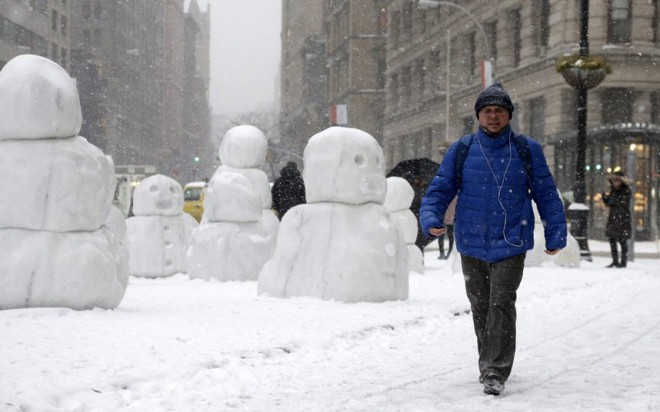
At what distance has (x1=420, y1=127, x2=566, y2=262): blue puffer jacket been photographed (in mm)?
6414

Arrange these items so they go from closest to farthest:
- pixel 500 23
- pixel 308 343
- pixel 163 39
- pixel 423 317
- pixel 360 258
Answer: pixel 308 343 → pixel 423 317 → pixel 360 258 → pixel 500 23 → pixel 163 39

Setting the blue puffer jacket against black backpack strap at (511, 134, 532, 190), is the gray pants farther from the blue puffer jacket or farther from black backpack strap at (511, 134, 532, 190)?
black backpack strap at (511, 134, 532, 190)

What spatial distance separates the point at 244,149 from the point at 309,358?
9234mm

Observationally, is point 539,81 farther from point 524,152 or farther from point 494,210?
point 494,210

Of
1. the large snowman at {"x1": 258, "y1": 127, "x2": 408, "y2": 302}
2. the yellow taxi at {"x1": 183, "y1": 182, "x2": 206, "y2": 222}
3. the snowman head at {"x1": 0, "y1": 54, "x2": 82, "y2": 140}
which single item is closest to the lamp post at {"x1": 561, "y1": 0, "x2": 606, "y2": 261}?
the large snowman at {"x1": 258, "y1": 127, "x2": 408, "y2": 302}

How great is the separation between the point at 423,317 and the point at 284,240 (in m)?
2.13

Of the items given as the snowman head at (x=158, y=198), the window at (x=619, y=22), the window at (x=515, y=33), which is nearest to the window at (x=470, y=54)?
the window at (x=515, y=33)

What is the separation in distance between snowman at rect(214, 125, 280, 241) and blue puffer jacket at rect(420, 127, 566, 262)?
32.7 feet

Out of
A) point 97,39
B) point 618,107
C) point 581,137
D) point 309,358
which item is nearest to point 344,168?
point 309,358

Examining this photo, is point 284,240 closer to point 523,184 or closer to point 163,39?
point 523,184

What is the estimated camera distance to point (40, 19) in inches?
2891

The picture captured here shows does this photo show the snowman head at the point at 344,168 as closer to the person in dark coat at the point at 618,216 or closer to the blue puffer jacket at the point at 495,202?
the blue puffer jacket at the point at 495,202

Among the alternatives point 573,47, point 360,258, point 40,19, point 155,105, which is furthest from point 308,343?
point 155,105

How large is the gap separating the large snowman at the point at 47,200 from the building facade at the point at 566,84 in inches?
638
